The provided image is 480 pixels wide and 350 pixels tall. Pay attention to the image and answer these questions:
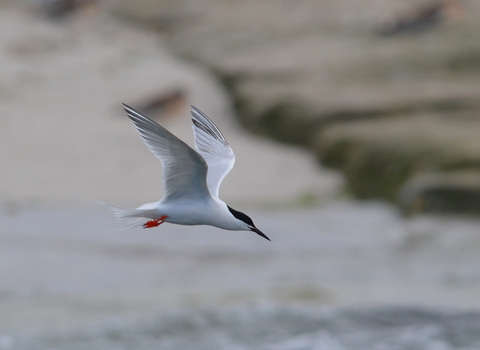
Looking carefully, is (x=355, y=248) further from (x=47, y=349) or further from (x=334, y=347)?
(x=47, y=349)

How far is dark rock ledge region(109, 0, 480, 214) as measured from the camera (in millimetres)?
12273

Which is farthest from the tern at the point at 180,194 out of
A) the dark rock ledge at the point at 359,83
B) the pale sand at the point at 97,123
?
the dark rock ledge at the point at 359,83

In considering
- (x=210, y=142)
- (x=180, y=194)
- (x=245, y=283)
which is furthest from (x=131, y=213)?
(x=245, y=283)

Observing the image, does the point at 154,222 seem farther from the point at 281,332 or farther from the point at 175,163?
the point at 281,332

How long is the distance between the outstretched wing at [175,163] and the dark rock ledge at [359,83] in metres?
7.78

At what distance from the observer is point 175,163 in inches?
160

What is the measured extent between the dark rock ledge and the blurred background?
0.13 ft

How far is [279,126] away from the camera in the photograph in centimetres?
1461

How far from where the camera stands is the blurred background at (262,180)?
29.8ft

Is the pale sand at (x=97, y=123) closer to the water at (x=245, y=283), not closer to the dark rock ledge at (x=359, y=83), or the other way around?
the dark rock ledge at (x=359, y=83)

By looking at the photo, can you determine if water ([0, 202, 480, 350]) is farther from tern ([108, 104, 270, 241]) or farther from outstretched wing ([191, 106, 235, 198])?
tern ([108, 104, 270, 241])

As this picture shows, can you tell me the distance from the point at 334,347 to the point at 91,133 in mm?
6811

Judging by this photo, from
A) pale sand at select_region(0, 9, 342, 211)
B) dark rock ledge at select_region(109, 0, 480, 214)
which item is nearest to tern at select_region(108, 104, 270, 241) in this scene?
pale sand at select_region(0, 9, 342, 211)

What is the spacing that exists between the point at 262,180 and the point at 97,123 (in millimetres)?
3676
